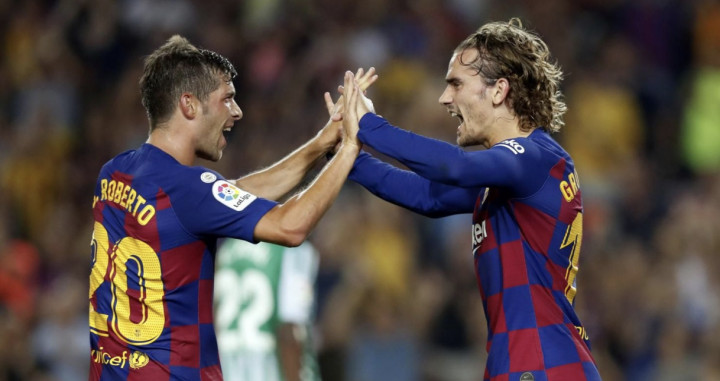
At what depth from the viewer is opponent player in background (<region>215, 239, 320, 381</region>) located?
7.86 meters

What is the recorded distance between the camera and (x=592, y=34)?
13.2m

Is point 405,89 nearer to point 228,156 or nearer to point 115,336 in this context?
point 228,156

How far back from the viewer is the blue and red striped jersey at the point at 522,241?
509 centimetres

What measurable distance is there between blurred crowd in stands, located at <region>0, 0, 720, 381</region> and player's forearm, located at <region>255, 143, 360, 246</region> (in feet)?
16.4

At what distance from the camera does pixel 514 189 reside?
5.17 metres

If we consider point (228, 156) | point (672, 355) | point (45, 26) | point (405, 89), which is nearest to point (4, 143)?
point (45, 26)

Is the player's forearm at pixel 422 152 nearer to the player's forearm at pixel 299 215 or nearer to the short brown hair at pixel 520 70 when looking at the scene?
the player's forearm at pixel 299 215

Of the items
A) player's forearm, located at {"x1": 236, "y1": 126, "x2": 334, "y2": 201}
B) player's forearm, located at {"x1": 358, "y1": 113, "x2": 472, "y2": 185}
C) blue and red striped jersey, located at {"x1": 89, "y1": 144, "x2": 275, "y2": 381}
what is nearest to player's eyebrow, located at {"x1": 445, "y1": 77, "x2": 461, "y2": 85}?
player's forearm, located at {"x1": 358, "y1": 113, "x2": 472, "y2": 185}

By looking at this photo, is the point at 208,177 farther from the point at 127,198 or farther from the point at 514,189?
the point at 514,189

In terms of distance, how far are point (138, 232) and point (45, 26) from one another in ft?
29.2

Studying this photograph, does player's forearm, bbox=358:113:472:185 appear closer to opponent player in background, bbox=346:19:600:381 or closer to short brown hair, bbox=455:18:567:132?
opponent player in background, bbox=346:19:600:381

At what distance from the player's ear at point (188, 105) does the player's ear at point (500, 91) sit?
1.42 meters

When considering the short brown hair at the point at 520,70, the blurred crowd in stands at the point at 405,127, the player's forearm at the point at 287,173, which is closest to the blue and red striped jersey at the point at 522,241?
the short brown hair at the point at 520,70

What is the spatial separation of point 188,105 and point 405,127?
6.38 meters
